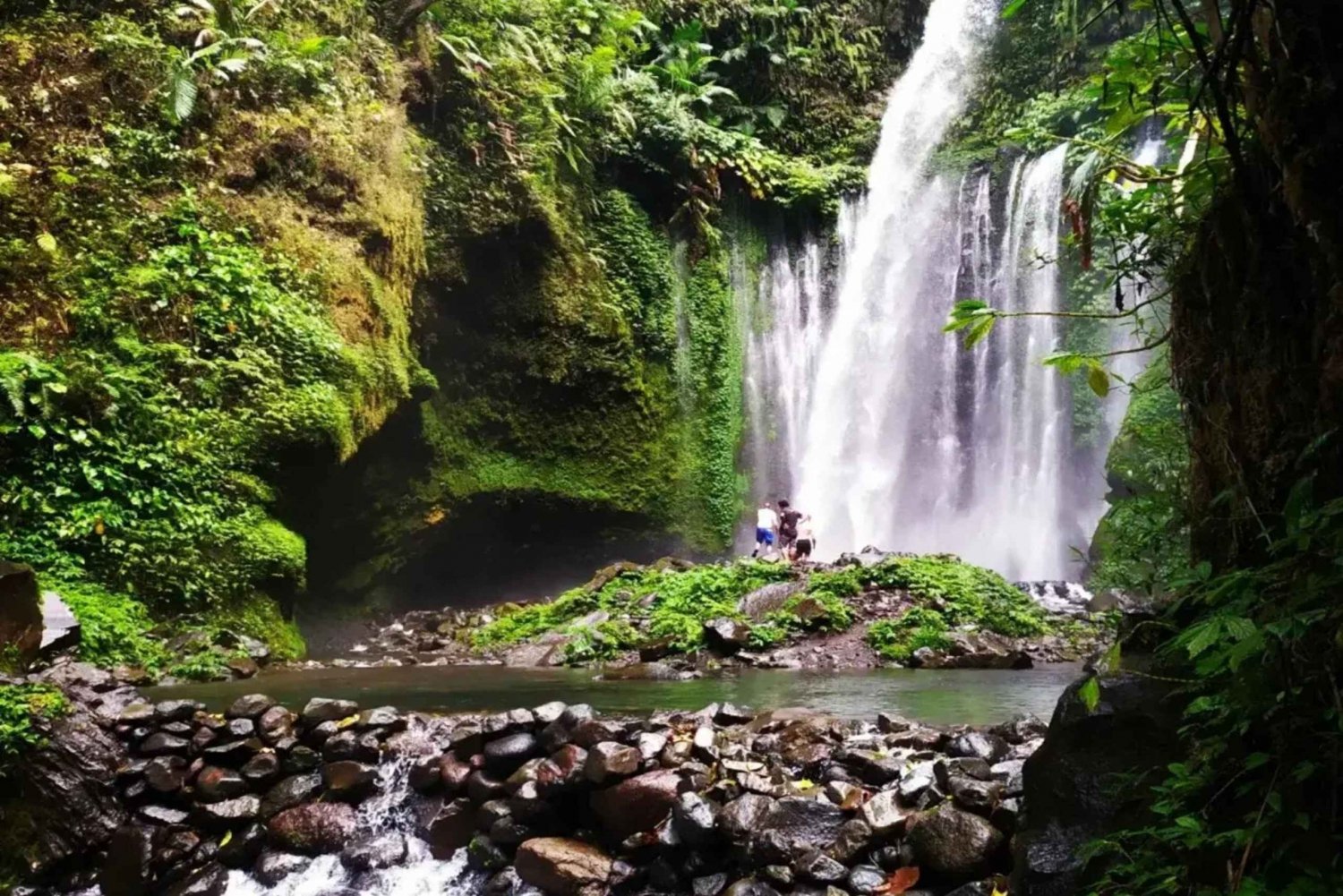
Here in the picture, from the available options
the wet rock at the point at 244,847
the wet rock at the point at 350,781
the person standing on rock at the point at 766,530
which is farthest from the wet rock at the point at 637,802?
the person standing on rock at the point at 766,530

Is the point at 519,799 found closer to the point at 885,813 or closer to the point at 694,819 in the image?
the point at 694,819

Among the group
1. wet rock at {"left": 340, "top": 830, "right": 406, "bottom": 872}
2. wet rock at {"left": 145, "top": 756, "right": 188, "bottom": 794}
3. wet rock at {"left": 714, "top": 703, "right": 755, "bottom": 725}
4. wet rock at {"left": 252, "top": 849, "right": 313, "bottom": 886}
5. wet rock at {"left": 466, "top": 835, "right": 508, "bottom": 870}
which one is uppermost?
wet rock at {"left": 714, "top": 703, "right": 755, "bottom": 725}

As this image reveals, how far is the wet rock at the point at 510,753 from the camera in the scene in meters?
4.98

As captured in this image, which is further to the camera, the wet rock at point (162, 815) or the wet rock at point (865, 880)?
the wet rock at point (162, 815)

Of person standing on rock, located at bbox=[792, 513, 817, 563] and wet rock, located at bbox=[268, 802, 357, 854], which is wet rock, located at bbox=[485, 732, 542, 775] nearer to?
wet rock, located at bbox=[268, 802, 357, 854]

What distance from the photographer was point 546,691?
23.6ft

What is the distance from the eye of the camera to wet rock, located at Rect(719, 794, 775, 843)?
157 inches

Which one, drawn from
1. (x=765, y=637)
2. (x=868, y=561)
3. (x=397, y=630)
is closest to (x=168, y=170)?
(x=397, y=630)

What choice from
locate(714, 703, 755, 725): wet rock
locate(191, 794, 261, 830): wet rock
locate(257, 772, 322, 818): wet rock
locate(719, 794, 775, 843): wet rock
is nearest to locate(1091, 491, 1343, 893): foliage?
locate(719, 794, 775, 843): wet rock

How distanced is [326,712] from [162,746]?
3.26 ft

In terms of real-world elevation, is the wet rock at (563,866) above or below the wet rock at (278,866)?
above

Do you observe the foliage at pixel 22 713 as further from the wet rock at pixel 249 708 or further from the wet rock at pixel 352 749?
the wet rock at pixel 352 749

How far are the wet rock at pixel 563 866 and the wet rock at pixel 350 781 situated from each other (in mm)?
1176

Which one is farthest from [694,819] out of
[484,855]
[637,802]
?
[484,855]
